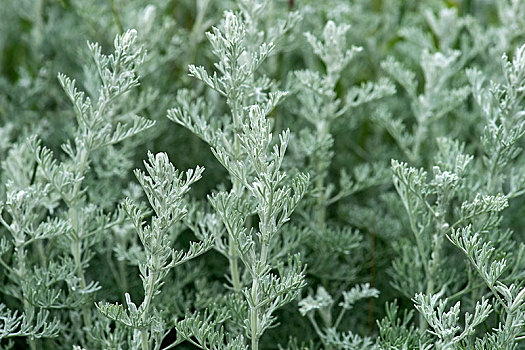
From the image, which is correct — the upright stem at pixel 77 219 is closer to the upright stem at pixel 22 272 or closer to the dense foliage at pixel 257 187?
the dense foliage at pixel 257 187

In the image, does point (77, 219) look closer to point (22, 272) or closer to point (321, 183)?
point (22, 272)

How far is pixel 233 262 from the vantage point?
1.49m

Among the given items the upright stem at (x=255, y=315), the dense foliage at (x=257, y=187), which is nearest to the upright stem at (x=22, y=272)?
the dense foliage at (x=257, y=187)

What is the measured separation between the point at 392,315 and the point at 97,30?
141 cm

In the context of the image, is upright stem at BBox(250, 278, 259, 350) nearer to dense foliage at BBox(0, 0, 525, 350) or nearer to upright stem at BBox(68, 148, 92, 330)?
dense foliage at BBox(0, 0, 525, 350)

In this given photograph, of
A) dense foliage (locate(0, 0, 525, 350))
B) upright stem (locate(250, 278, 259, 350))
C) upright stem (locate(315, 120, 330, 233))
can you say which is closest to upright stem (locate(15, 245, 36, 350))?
dense foliage (locate(0, 0, 525, 350))

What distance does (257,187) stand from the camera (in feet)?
4.11

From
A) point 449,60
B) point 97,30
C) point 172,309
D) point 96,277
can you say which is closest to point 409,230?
point 449,60

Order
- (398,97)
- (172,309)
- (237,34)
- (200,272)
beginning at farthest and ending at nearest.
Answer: (398,97) < (200,272) < (172,309) < (237,34)

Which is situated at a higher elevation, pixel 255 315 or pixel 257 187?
pixel 257 187

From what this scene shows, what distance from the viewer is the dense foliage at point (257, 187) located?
1287 millimetres

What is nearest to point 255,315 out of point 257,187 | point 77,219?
point 257,187

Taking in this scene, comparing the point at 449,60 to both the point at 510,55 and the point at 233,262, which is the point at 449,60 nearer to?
the point at 510,55

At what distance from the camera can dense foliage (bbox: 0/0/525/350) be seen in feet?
4.22
